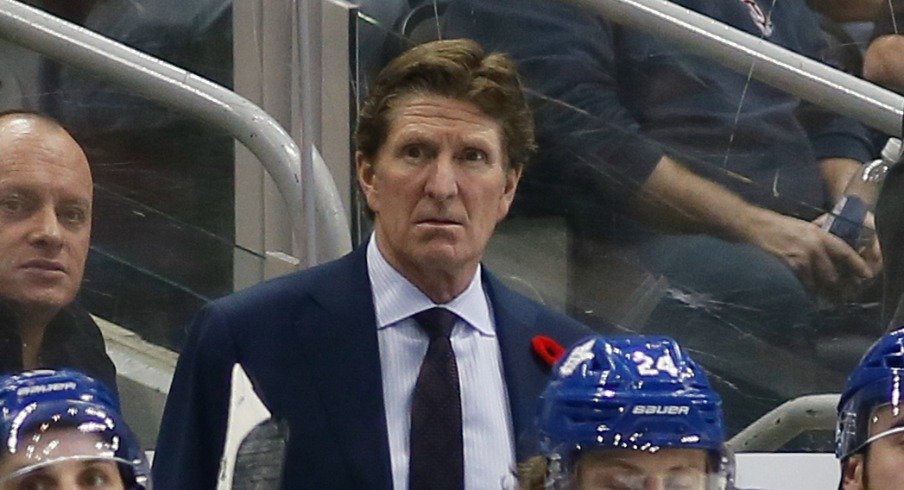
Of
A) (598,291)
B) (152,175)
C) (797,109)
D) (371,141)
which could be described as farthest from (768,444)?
(152,175)

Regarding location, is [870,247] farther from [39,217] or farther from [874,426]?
[39,217]

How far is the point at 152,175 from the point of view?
2.98 meters

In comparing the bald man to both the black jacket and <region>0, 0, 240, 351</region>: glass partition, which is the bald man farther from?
<region>0, 0, 240, 351</region>: glass partition

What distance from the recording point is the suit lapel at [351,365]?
221 cm

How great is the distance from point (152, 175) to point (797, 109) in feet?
3.21

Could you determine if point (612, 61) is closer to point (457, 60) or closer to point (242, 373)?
point (457, 60)

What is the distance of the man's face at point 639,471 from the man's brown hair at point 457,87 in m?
0.48

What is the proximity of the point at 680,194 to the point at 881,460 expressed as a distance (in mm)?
1078

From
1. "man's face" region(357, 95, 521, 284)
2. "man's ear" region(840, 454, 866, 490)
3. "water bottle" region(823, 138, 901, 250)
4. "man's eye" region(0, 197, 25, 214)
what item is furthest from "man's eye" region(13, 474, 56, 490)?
"water bottle" region(823, 138, 901, 250)

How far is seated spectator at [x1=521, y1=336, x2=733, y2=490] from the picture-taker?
6.60 feet

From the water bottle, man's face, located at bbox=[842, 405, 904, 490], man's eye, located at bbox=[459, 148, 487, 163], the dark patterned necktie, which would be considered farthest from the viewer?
the water bottle

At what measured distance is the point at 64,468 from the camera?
76.0 inches

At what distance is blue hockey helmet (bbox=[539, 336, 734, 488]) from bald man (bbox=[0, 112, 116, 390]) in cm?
70

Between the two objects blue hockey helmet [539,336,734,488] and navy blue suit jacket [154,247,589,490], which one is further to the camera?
navy blue suit jacket [154,247,589,490]
